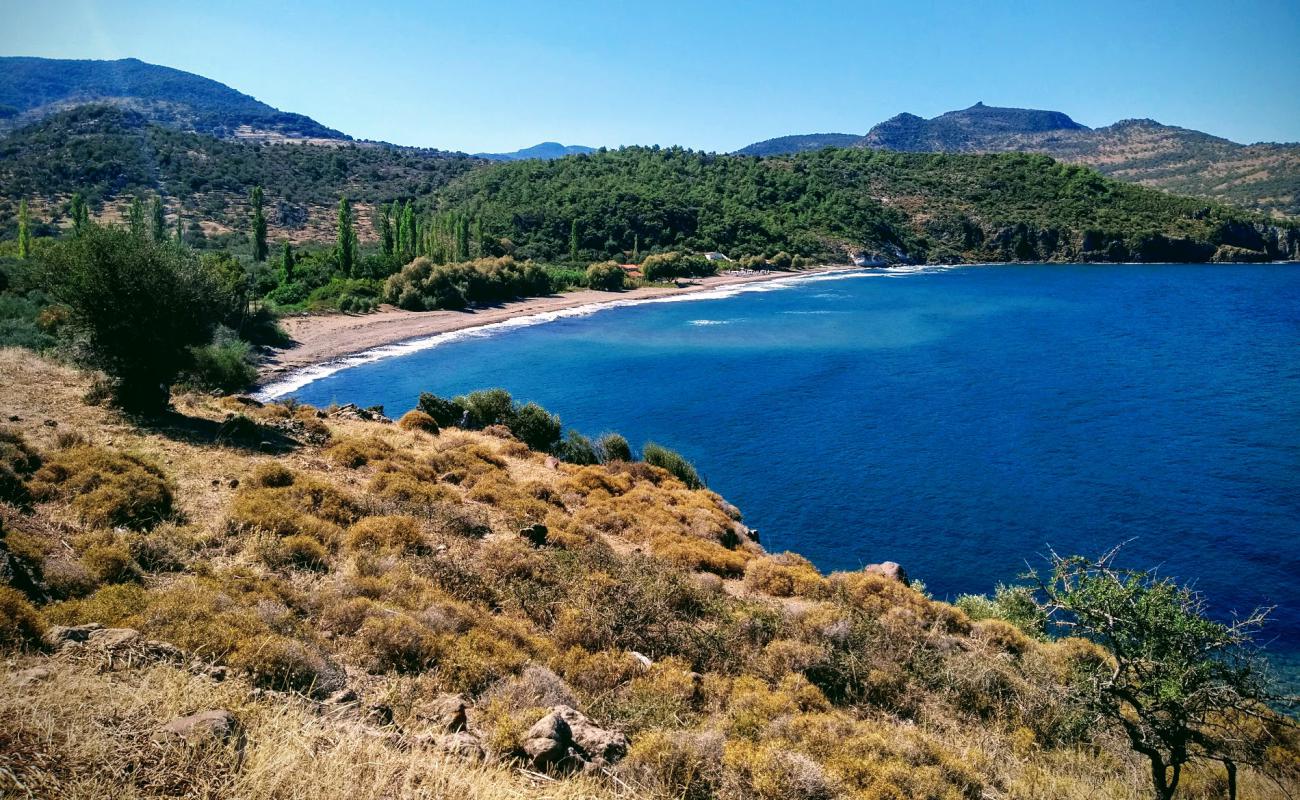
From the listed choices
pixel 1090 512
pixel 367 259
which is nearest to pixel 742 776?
pixel 1090 512

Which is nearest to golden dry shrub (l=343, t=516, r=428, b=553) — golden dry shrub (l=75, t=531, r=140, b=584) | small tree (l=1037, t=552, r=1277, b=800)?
golden dry shrub (l=75, t=531, r=140, b=584)

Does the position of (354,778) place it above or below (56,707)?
below

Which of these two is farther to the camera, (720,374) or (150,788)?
(720,374)

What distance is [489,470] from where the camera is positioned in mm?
19906

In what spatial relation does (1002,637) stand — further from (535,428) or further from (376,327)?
(376,327)

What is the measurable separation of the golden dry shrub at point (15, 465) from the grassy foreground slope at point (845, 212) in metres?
91.0

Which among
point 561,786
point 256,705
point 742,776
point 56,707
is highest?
point 56,707

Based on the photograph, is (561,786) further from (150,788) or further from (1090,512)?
(1090,512)

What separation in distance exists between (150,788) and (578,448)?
848 inches

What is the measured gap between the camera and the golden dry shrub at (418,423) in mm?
24328

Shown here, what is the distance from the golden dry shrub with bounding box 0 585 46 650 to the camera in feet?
21.2

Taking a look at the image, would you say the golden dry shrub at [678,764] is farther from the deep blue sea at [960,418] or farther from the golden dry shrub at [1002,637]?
the deep blue sea at [960,418]

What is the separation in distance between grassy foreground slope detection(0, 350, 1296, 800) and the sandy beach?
28.9 m

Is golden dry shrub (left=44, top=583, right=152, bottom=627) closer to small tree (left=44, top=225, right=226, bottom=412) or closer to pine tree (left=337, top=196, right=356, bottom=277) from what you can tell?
small tree (left=44, top=225, right=226, bottom=412)
